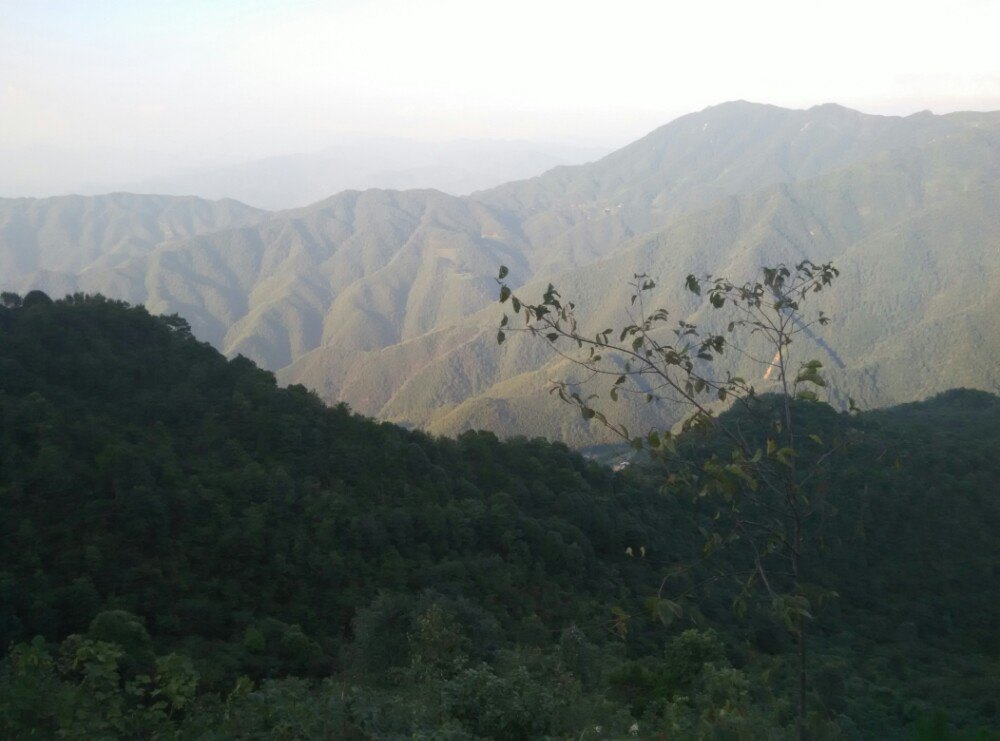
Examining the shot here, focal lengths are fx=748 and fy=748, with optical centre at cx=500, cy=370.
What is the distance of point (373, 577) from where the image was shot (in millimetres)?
19516

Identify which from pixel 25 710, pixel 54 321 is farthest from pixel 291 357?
pixel 25 710

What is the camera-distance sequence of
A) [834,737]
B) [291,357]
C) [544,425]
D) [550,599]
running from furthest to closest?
1. [291,357]
2. [544,425]
3. [550,599]
4. [834,737]

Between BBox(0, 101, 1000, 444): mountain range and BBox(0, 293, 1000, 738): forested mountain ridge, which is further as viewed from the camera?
BBox(0, 101, 1000, 444): mountain range

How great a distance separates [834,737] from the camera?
6805mm

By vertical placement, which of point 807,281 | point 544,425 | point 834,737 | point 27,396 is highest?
point 807,281

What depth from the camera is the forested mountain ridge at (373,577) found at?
26.1 ft

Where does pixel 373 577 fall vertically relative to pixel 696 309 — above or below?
below

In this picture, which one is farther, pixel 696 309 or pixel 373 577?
pixel 696 309

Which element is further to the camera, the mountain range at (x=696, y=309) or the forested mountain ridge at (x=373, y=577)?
the mountain range at (x=696, y=309)

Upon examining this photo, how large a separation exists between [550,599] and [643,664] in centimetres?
605

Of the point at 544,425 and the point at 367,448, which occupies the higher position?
the point at 367,448

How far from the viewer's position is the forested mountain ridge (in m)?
7.94

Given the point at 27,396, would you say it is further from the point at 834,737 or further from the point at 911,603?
the point at 911,603

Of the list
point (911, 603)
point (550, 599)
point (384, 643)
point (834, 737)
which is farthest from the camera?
point (911, 603)
